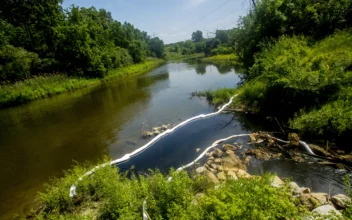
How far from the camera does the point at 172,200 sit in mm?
3791

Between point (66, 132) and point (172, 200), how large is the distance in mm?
8827

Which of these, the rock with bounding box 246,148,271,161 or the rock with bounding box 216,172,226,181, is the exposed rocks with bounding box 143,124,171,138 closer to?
the rock with bounding box 246,148,271,161

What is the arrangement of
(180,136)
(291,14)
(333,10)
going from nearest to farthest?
(180,136) → (333,10) → (291,14)

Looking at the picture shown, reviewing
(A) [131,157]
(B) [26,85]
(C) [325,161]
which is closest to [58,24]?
(B) [26,85]

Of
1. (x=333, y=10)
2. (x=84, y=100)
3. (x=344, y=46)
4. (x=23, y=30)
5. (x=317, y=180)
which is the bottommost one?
(x=317, y=180)

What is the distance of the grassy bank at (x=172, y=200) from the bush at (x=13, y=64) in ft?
66.4

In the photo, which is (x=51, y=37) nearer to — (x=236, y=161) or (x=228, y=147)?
(x=228, y=147)

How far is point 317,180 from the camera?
17.2 ft

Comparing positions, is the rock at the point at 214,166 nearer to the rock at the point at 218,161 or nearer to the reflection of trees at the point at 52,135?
the rock at the point at 218,161

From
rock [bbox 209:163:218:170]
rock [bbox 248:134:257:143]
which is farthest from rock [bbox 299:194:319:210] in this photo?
rock [bbox 248:134:257:143]

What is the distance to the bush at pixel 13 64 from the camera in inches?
768

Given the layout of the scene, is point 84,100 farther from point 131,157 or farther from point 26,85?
point 131,157

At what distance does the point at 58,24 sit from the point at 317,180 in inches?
1278

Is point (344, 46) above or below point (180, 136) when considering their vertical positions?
above
